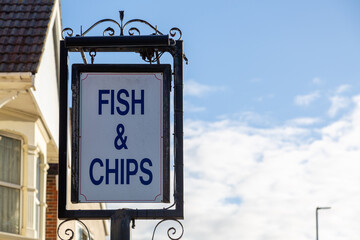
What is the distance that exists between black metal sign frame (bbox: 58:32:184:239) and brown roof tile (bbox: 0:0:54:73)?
21.5 ft

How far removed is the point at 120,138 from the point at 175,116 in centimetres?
40

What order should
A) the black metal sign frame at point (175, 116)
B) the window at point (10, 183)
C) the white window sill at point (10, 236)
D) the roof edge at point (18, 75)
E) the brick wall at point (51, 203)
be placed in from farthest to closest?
the brick wall at point (51, 203)
the window at point (10, 183)
the white window sill at point (10, 236)
the roof edge at point (18, 75)
the black metal sign frame at point (175, 116)

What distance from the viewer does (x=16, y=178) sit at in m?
13.3

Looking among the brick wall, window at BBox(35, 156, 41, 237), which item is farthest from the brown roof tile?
the brick wall

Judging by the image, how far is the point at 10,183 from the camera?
1312 cm

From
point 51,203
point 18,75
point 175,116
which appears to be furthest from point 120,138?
point 51,203

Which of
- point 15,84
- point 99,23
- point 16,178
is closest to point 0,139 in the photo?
point 16,178

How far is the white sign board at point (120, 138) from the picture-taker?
4.89 meters

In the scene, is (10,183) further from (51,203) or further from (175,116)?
(175,116)

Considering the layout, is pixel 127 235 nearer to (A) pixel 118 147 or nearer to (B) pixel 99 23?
(A) pixel 118 147

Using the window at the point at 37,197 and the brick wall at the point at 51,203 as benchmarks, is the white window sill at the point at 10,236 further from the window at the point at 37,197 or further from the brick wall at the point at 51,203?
the brick wall at the point at 51,203

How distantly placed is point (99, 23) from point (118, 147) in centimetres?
103

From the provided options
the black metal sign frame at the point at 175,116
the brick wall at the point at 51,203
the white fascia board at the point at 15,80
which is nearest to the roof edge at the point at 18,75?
the white fascia board at the point at 15,80

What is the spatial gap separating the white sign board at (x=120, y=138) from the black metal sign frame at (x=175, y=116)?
94mm
